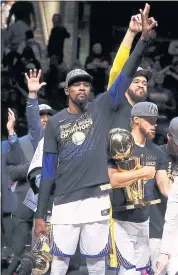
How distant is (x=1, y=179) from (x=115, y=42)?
731 cm

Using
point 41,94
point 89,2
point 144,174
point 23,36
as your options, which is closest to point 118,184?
point 144,174

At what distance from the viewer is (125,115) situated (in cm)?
787

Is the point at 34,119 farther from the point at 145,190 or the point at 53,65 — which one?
the point at 53,65

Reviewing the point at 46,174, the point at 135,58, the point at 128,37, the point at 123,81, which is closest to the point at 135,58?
the point at 135,58

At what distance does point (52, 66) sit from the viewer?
14.8 meters

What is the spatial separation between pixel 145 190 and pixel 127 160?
1.14 ft

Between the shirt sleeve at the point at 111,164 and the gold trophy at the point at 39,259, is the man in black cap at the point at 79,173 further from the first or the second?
the shirt sleeve at the point at 111,164

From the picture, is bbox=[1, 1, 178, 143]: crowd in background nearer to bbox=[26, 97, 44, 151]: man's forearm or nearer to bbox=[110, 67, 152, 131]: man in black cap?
bbox=[26, 97, 44, 151]: man's forearm

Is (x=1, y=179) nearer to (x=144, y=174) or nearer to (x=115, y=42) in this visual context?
(x=144, y=174)

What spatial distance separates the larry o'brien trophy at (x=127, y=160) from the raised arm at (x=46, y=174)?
0.49 metres

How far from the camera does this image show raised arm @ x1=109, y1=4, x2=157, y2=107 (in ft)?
23.6

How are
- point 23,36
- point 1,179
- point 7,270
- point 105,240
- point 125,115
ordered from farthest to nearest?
point 23,36, point 1,179, point 7,270, point 125,115, point 105,240

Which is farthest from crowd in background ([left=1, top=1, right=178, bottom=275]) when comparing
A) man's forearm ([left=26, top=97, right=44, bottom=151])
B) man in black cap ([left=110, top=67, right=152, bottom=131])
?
man in black cap ([left=110, top=67, right=152, bottom=131])

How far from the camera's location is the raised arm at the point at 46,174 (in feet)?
24.0
